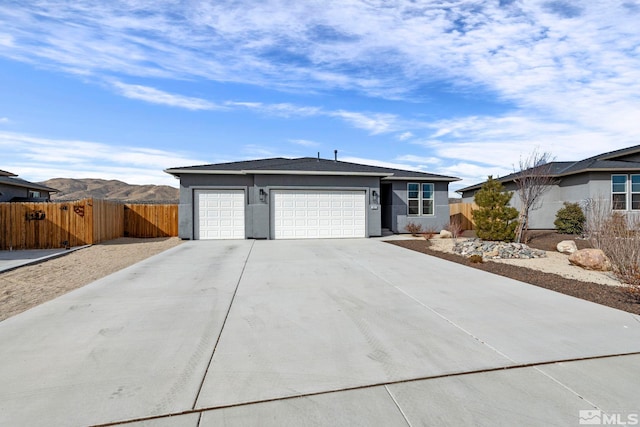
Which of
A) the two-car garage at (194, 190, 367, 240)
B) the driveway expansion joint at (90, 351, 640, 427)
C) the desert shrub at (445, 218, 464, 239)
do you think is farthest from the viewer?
the two-car garage at (194, 190, 367, 240)

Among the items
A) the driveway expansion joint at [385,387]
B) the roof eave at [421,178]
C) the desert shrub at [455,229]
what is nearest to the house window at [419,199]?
the roof eave at [421,178]

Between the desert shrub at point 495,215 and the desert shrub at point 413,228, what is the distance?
17.3ft

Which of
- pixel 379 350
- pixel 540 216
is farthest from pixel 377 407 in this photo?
pixel 540 216

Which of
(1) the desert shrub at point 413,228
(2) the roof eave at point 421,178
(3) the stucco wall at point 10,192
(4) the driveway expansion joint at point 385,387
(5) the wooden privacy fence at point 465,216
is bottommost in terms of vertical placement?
(4) the driveway expansion joint at point 385,387

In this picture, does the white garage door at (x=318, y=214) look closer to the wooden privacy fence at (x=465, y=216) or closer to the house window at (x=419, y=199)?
the house window at (x=419, y=199)

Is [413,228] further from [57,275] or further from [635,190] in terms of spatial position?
[57,275]

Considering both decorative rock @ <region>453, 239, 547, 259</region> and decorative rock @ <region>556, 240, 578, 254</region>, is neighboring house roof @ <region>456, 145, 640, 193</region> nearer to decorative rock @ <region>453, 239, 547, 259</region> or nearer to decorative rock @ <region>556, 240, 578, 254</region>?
decorative rock @ <region>556, 240, 578, 254</region>

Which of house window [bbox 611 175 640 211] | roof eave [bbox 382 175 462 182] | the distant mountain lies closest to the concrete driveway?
roof eave [bbox 382 175 462 182]

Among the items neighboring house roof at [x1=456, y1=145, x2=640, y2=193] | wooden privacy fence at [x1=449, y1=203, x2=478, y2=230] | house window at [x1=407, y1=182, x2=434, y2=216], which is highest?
neighboring house roof at [x1=456, y1=145, x2=640, y2=193]

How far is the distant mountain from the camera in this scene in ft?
253

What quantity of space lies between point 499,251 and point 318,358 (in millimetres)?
9018

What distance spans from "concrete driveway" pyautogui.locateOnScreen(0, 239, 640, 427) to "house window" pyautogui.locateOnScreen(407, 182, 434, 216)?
1242cm

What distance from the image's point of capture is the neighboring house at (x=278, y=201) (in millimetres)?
15312

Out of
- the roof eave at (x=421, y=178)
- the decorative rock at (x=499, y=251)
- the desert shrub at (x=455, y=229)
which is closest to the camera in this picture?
the decorative rock at (x=499, y=251)
